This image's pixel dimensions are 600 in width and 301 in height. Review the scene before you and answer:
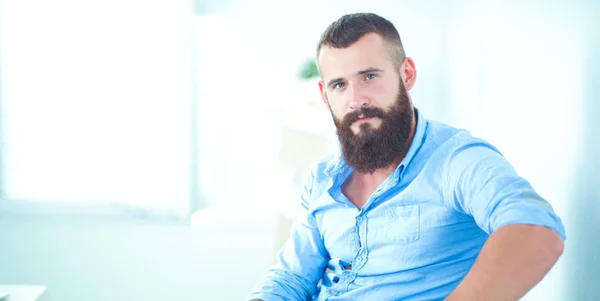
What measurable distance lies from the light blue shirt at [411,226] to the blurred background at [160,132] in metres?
0.87

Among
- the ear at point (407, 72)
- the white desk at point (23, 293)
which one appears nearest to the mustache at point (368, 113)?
the ear at point (407, 72)

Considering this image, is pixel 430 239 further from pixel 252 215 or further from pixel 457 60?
pixel 252 215

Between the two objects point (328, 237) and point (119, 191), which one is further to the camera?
point (119, 191)

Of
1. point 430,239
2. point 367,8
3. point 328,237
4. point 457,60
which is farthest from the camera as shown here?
point 367,8

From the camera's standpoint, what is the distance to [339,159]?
4.69 ft

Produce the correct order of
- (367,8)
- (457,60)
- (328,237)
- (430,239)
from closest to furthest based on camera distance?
(430,239)
(328,237)
(457,60)
(367,8)

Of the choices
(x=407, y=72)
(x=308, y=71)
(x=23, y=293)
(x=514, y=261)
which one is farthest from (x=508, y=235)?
(x=23, y=293)

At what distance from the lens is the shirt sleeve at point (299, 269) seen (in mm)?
1388

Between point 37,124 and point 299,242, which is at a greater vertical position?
point 37,124

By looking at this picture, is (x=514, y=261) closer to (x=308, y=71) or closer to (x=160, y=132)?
(x=308, y=71)

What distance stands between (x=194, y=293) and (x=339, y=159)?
1.42 meters

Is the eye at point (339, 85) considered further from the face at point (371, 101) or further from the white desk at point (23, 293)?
the white desk at point (23, 293)

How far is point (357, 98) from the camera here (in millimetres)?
1295

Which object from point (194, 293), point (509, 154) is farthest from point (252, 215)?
point (509, 154)
